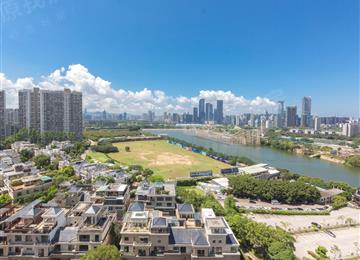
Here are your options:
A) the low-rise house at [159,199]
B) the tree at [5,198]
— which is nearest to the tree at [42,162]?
the tree at [5,198]

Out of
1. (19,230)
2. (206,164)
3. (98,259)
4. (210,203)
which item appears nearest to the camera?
(98,259)

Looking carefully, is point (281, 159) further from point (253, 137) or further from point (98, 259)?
point (98, 259)

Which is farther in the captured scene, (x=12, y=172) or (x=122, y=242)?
(x=12, y=172)

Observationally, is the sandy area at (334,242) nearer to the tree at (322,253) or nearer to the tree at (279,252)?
the tree at (322,253)

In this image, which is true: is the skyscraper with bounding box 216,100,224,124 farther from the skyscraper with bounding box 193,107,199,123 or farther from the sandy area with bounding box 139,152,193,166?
the sandy area with bounding box 139,152,193,166

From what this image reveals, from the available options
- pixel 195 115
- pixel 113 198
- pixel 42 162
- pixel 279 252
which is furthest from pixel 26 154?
pixel 195 115

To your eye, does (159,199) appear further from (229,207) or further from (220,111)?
(220,111)

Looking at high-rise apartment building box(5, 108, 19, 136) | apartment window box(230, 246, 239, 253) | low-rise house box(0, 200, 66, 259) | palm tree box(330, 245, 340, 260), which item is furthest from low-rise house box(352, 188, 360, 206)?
high-rise apartment building box(5, 108, 19, 136)

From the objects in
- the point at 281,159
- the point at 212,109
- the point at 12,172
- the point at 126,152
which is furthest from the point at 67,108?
the point at 212,109
